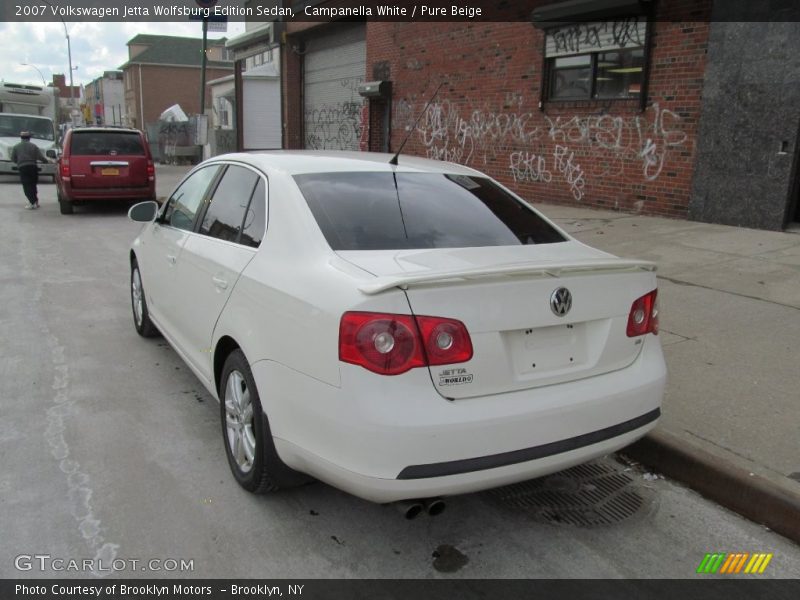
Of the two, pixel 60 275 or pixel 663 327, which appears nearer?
pixel 663 327

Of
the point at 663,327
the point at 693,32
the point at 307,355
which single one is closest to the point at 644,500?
the point at 307,355

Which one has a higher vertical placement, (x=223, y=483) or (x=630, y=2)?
(x=630, y=2)

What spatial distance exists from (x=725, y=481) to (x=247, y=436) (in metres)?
2.40

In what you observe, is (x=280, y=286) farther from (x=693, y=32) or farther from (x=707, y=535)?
(x=693, y=32)

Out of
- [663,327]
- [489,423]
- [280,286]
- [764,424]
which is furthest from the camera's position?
[663,327]

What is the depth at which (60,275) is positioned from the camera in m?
8.54

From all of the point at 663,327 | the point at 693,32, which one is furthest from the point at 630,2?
the point at 663,327

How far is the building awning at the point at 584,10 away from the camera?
10164 millimetres

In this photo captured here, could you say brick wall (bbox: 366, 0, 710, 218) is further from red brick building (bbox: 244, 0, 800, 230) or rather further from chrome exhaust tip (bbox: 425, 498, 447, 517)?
chrome exhaust tip (bbox: 425, 498, 447, 517)

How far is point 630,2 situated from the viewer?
10.1 meters

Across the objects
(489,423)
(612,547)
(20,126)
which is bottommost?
(612,547)

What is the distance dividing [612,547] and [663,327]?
119 inches

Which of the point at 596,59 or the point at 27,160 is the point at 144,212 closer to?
the point at 596,59

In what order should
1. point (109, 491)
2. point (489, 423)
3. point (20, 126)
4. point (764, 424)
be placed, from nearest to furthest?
1. point (489, 423)
2. point (109, 491)
3. point (764, 424)
4. point (20, 126)
